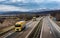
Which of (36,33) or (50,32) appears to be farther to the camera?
(50,32)

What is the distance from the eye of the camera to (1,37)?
31.2 meters

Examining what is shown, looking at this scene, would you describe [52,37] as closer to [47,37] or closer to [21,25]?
[47,37]

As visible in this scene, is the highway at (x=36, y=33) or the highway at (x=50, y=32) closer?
the highway at (x=36, y=33)

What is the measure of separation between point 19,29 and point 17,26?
1148 mm

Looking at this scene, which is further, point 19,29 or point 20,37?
point 19,29

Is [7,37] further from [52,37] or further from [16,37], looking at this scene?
[52,37]

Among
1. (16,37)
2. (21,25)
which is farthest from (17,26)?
(16,37)

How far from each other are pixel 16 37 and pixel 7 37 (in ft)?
5.41

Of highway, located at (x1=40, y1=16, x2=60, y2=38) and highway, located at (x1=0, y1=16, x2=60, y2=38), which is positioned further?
highway, located at (x1=40, y1=16, x2=60, y2=38)

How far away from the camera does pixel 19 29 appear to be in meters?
42.0

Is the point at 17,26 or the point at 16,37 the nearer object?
the point at 16,37

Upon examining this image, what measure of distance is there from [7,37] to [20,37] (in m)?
2.34

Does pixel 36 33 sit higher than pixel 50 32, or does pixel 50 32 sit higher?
pixel 36 33

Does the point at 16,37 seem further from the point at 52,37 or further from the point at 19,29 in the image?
the point at 19,29
